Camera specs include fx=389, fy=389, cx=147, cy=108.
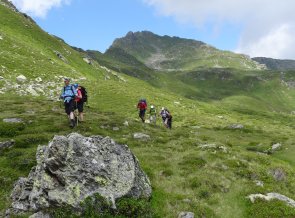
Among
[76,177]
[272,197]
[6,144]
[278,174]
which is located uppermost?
[278,174]

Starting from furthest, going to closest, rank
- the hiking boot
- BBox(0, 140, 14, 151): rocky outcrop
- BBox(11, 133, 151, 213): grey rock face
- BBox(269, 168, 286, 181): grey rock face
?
the hiking boot → BBox(0, 140, 14, 151): rocky outcrop → BBox(269, 168, 286, 181): grey rock face → BBox(11, 133, 151, 213): grey rock face

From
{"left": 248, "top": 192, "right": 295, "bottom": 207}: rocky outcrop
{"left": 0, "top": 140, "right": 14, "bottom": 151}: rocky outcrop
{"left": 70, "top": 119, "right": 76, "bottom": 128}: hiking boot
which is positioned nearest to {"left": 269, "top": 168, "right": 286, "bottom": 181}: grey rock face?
{"left": 248, "top": 192, "right": 295, "bottom": 207}: rocky outcrop

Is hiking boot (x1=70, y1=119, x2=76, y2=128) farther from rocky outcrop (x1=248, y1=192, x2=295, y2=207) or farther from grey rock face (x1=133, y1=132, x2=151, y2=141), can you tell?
rocky outcrop (x1=248, y1=192, x2=295, y2=207)

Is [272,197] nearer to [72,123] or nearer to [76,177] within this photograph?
[76,177]

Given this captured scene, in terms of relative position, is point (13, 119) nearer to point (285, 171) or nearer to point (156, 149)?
point (156, 149)

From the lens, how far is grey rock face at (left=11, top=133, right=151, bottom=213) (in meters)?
15.3

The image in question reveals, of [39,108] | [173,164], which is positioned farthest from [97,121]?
[173,164]

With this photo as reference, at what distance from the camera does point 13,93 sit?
56562 millimetres

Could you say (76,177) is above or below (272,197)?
below

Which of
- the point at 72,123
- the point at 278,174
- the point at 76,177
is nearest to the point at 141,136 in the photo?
the point at 72,123

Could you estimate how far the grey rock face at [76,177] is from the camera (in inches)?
602

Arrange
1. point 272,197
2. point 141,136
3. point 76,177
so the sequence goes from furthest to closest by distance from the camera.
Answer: point 141,136 → point 272,197 → point 76,177

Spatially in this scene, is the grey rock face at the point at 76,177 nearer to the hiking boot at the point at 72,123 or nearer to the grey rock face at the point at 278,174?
the grey rock face at the point at 278,174

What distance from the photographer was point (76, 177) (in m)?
15.8
